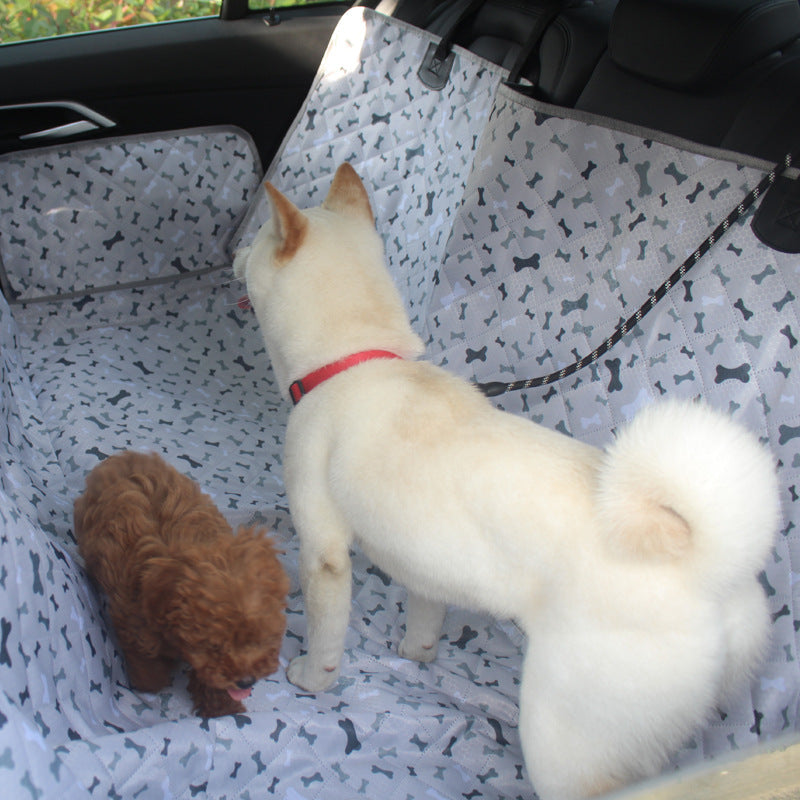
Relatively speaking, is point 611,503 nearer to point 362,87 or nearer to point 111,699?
point 111,699

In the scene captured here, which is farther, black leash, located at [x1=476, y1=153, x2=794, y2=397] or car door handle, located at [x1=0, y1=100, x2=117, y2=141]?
car door handle, located at [x1=0, y1=100, x2=117, y2=141]

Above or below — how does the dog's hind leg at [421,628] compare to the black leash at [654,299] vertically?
below

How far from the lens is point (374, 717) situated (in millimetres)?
1222

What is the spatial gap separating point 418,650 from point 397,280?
1.04 m

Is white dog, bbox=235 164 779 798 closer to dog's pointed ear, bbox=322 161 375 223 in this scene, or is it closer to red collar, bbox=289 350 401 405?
red collar, bbox=289 350 401 405

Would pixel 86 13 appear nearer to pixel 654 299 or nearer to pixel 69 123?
pixel 69 123

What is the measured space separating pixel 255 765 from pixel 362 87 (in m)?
1.73

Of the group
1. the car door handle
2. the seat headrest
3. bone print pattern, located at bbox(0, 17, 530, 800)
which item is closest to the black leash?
the seat headrest

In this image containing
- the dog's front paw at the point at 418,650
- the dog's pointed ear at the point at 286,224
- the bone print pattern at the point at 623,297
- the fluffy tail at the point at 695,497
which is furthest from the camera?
the dog's front paw at the point at 418,650

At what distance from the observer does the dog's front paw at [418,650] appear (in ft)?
4.52

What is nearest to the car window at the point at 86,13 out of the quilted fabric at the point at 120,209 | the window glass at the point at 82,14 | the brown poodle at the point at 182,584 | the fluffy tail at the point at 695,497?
the window glass at the point at 82,14

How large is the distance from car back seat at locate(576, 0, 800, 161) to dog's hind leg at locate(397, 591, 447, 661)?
102 cm

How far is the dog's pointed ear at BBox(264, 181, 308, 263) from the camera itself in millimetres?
1249

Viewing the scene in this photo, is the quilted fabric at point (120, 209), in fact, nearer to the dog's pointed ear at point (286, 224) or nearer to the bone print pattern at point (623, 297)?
the bone print pattern at point (623, 297)
